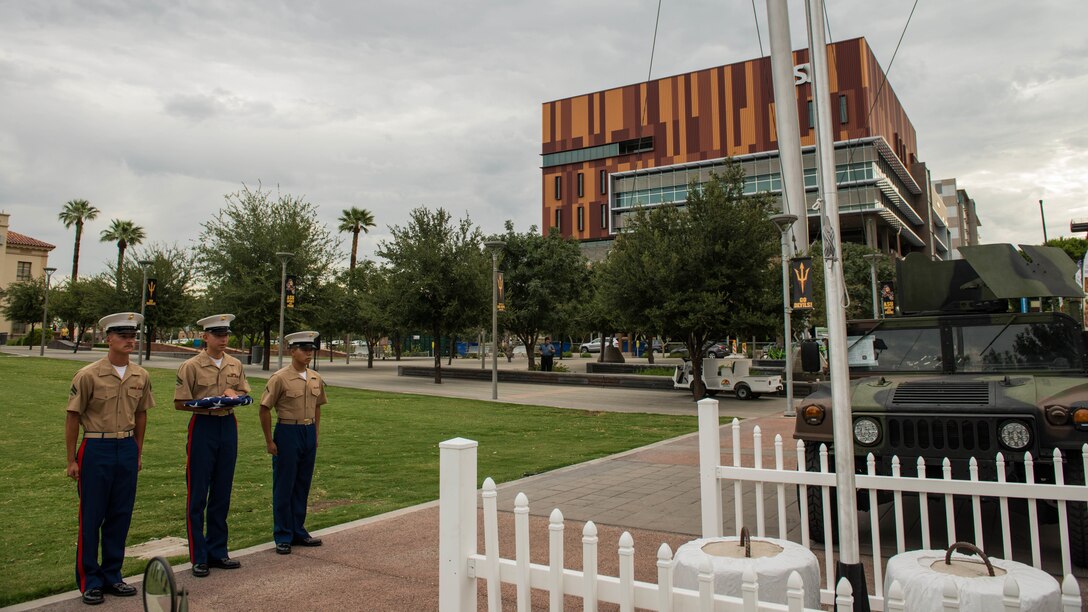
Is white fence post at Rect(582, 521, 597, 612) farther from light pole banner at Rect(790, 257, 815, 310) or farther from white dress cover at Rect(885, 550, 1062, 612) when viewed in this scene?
light pole banner at Rect(790, 257, 815, 310)

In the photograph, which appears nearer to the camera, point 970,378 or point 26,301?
point 970,378

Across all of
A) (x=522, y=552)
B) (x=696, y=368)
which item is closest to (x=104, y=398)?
(x=522, y=552)

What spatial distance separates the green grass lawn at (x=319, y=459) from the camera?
6332 millimetres

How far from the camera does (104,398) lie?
16.1 ft

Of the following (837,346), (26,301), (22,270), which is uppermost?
(22,270)

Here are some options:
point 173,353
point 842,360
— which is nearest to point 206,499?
point 842,360

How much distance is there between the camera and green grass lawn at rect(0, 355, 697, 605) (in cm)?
633

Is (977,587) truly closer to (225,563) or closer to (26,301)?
(225,563)

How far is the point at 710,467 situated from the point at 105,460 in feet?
13.7

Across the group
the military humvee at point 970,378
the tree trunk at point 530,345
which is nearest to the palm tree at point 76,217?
the tree trunk at point 530,345

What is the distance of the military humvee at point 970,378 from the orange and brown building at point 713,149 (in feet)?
137

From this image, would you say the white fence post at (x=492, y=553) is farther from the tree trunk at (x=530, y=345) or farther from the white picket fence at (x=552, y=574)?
the tree trunk at (x=530, y=345)

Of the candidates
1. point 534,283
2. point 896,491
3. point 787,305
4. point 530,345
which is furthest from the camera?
point 530,345

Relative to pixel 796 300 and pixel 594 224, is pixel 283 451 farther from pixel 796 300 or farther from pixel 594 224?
pixel 594 224
